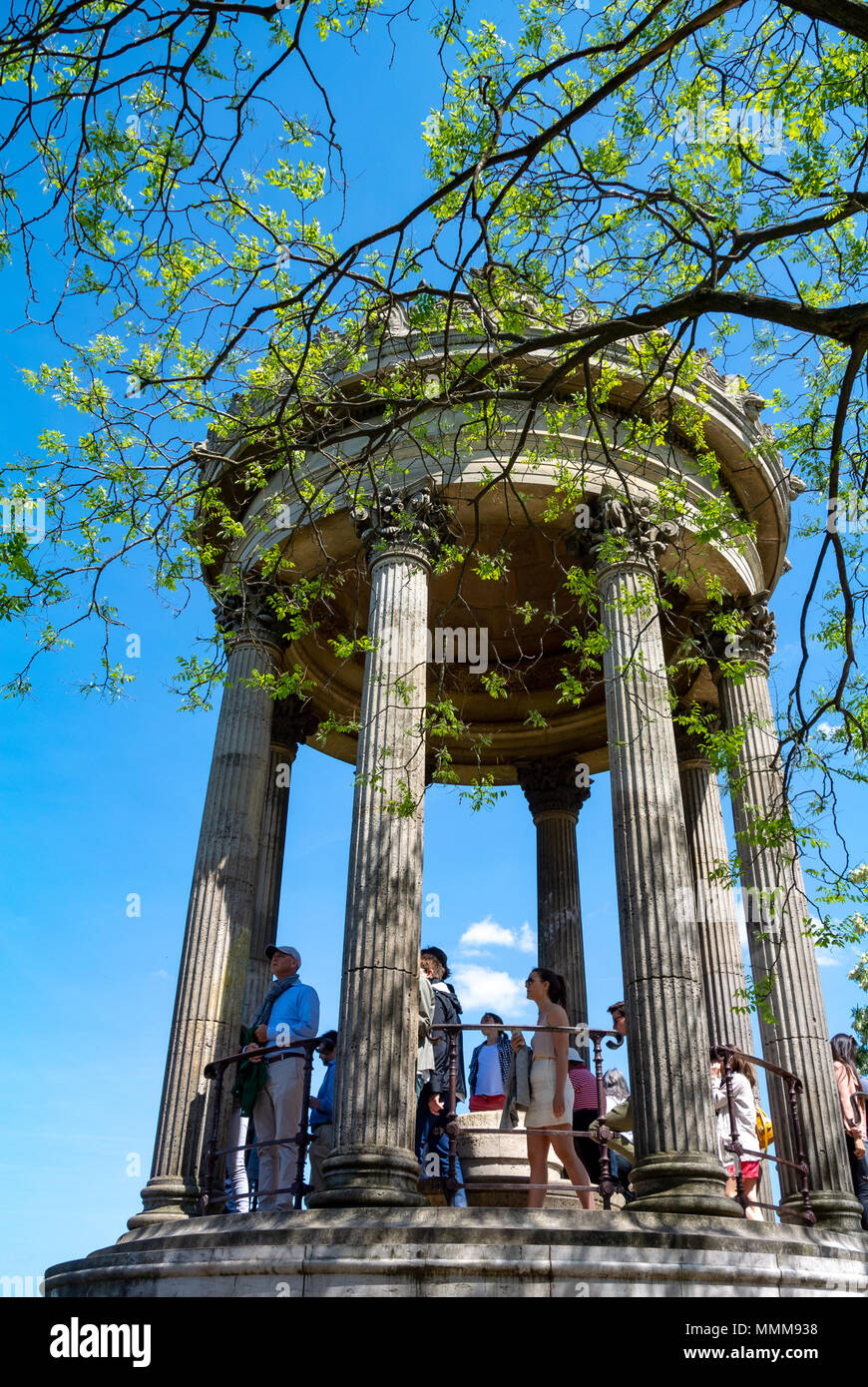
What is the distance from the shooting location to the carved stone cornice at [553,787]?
2439 centimetres

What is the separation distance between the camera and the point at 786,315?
8445 millimetres

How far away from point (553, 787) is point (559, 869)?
1952 mm

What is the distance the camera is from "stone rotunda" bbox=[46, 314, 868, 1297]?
33.3ft

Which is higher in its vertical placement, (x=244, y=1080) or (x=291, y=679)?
(x=291, y=679)

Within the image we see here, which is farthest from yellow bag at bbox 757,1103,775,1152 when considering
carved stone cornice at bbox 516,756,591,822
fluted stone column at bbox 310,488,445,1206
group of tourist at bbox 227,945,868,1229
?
carved stone cornice at bbox 516,756,591,822

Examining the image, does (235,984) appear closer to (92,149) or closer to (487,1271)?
(487,1271)

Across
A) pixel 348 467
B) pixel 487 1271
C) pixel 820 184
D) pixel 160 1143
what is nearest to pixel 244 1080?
pixel 160 1143

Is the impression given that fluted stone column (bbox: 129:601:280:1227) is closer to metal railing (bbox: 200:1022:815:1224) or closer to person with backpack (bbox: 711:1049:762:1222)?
metal railing (bbox: 200:1022:815:1224)

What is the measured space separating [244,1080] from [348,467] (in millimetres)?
7532

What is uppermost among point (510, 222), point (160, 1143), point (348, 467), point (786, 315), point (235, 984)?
point (510, 222)
